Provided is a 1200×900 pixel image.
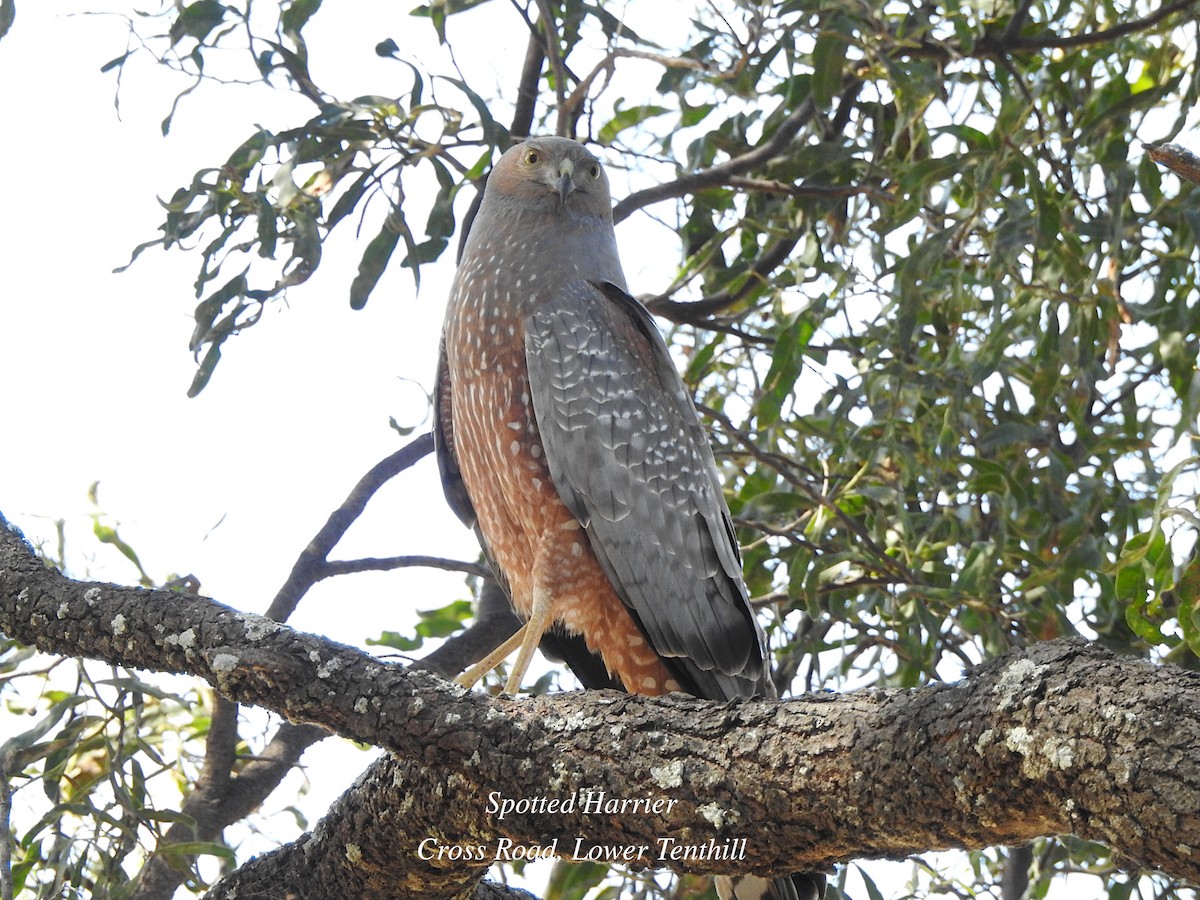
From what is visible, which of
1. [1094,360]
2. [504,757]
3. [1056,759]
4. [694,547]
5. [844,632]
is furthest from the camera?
[844,632]

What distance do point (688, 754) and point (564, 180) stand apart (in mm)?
2506

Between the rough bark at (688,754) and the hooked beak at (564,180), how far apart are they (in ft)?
6.58

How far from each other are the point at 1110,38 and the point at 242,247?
9.36ft

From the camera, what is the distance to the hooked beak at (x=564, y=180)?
13.2 feet

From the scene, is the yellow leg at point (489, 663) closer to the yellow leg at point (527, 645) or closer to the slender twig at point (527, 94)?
the yellow leg at point (527, 645)

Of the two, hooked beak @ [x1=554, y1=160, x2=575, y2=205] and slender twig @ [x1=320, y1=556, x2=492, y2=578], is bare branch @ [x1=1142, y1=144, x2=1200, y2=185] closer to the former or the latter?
hooked beak @ [x1=554, y1=160, x2=575, y2=205]

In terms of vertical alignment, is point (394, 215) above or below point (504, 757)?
above

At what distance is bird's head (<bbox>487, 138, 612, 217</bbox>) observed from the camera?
4.15 meters

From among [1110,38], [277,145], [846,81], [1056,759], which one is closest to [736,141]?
[846,81]

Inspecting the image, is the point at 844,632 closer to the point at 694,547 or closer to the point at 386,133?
the point at 694,547

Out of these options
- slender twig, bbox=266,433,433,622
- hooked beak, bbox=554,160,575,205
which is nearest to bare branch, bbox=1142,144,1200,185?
hooked beak, bbox=554,160,575,205

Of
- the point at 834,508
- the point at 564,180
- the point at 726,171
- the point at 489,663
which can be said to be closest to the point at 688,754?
the point at 489,663

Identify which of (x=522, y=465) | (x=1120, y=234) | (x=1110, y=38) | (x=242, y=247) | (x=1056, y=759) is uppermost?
(x=1110, y=38)

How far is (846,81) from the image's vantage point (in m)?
4.48
